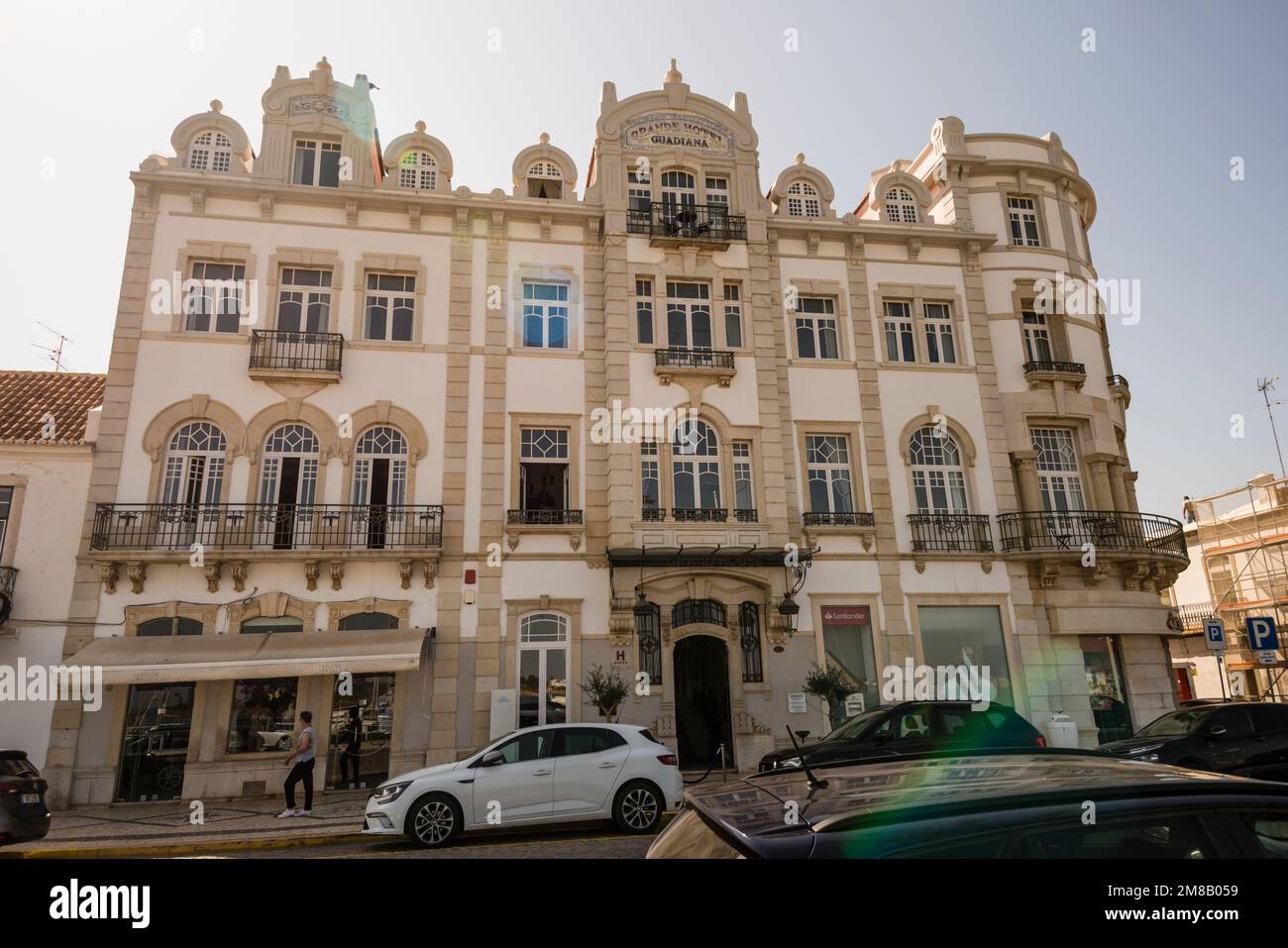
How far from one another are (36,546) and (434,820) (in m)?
11.9

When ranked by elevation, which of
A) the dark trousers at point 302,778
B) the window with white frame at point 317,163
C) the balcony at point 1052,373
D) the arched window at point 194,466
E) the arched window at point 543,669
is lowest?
the dark trousers at point 302,778

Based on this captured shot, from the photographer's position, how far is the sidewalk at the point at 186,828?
11.1m

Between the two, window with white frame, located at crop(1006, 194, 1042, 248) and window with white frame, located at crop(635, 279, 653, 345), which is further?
window with white frame, located at crop(1006, 194, 1042, 248)

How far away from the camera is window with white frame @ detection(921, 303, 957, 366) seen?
21906 millimetres

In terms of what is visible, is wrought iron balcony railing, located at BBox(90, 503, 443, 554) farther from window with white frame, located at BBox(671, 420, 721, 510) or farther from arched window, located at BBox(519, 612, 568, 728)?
window with white frame, located at BBox(671, 420, 721, 510)

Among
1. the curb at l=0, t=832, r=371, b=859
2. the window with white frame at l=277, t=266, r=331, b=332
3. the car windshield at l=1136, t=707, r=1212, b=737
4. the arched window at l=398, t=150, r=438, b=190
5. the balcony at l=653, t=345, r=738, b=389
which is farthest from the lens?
the arched window at l=398, t=150, r=438, b=190

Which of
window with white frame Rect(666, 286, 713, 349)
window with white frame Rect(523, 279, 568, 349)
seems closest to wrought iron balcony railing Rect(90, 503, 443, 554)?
window with white frame Rect(523, 279, 568, 349)

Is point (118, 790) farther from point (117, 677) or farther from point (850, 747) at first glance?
point (850, 747)

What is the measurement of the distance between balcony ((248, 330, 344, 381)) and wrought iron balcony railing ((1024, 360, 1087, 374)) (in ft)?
59.8

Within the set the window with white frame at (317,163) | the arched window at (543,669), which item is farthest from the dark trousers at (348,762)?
the window with white frame at (317,163)

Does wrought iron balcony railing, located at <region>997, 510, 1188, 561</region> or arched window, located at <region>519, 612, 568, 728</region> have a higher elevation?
wrought iron balcony railing, located at <region>997, 510, 1188, 561</region>

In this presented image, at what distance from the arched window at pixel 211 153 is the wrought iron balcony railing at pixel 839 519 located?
16.9 metres

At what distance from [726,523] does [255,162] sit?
1461 cm

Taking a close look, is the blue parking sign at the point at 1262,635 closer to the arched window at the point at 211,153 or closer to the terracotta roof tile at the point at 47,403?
the terracotta roof tile at the point at 47,403
